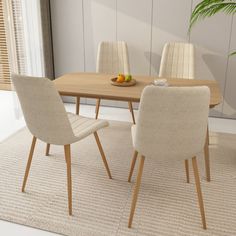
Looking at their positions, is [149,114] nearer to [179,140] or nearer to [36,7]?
[179,140]

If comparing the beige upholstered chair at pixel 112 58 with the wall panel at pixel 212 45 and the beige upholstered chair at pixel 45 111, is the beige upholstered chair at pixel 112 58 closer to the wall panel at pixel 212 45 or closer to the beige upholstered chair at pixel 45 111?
the wall panel at pixel 212 45

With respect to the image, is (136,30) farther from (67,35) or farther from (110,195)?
(110,195)

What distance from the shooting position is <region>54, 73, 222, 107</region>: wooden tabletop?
2.28 meters

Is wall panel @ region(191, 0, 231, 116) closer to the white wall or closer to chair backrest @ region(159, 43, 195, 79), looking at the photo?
the white wall

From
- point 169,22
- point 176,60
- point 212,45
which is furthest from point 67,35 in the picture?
point 212,45

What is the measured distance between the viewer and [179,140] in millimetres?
1763

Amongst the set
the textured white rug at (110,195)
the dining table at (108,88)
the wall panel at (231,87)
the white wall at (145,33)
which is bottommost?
the textured white rug at (110,195)

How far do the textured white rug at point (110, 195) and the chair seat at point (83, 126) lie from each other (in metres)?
0.46

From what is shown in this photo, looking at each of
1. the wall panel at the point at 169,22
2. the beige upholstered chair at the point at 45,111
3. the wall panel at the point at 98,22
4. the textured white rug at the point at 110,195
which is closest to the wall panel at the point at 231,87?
the wall panel at the point at 169,22

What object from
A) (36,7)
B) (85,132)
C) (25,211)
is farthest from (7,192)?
(36,7)

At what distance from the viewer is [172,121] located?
66.8 inches

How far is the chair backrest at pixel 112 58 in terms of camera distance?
3.48 meters

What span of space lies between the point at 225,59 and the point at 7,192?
267 centimetres

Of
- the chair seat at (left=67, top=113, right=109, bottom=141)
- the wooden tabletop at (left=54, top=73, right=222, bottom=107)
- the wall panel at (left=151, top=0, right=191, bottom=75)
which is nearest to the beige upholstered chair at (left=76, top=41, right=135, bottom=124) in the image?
the wall panel at (left=151, top=0, right=191, bottom=75)
